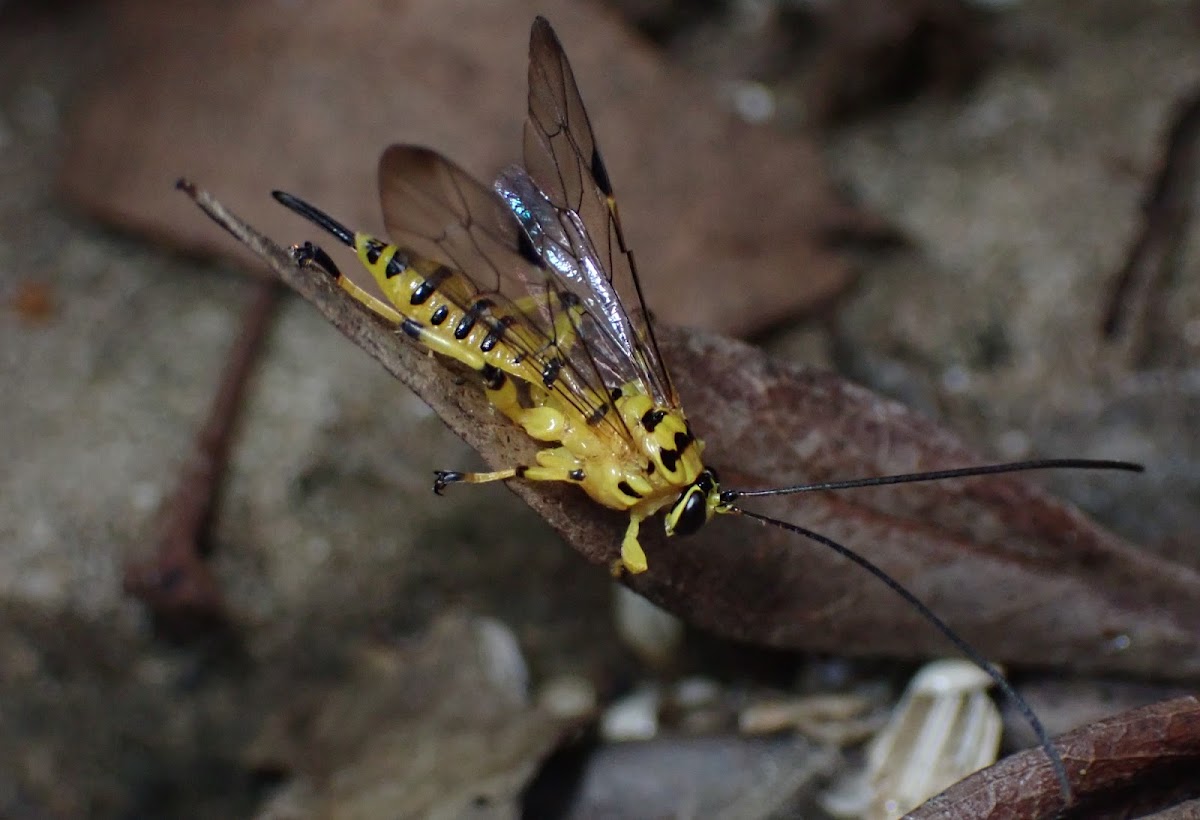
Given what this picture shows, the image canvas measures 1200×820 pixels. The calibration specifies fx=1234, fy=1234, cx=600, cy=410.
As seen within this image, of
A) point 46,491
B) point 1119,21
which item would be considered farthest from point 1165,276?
point 46,491

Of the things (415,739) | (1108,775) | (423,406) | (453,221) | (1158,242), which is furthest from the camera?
(1158,242)

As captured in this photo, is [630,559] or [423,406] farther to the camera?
[423,406]

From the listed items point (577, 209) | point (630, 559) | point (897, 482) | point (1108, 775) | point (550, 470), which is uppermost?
point (577, 209)

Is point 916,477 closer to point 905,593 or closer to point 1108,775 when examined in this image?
point 905,593

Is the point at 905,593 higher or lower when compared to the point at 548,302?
lower

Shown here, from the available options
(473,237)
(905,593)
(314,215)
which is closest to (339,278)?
(314,215)

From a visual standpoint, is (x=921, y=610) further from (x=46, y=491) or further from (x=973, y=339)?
(x=46, y=491)

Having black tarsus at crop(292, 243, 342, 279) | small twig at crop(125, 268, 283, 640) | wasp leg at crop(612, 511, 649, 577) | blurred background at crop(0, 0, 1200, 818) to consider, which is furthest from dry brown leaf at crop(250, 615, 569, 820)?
black tarsus at crop(292, 243, 342, 279)
